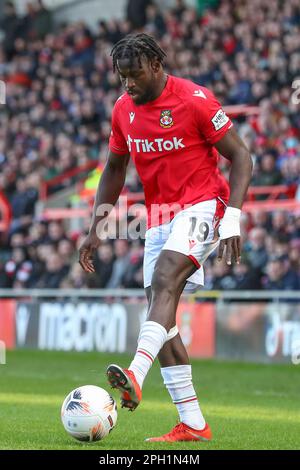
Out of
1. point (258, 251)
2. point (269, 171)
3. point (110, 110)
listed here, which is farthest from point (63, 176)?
point (258, 251)

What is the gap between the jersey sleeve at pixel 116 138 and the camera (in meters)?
7.87

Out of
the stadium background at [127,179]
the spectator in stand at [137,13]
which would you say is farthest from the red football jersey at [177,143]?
the spectator in stand at [137,13]

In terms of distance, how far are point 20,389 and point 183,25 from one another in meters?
14.9

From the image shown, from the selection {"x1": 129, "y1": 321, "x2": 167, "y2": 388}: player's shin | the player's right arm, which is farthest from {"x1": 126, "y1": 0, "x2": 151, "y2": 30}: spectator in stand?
{"x1": 129, "y1": 321, "x2": 167, "y2": 388}: player's shin

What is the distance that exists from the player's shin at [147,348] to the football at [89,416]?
55 cm

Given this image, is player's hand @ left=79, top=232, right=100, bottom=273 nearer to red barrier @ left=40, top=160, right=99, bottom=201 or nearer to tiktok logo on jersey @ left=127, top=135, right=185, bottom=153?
tiktok logo on jersey @ left=127, top=135, right=185, bottom=153

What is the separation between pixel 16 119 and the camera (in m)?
29.0

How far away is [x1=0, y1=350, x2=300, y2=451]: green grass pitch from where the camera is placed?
746 cm

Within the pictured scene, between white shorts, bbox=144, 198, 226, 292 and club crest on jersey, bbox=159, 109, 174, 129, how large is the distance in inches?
21.8

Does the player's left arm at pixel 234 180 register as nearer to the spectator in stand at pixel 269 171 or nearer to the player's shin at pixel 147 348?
the player's shin at pixel 147 348

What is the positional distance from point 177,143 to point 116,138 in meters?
0.61

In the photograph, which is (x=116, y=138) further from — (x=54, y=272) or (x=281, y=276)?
(x=54, y=272)

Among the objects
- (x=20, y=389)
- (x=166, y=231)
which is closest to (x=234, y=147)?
(x=166, y=231)

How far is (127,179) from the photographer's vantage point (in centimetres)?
2272
